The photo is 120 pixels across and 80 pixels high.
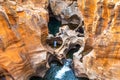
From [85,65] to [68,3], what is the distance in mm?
22251

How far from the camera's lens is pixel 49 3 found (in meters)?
48.0

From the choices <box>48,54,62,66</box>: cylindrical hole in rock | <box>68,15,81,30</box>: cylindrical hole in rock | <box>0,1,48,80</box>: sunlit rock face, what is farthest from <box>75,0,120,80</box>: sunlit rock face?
<box>68,15,81,30</box>: cylindrical hole in rock

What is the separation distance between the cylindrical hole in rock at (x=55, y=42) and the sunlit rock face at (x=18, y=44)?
5.77m

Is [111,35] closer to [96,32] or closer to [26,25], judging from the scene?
[96,32]

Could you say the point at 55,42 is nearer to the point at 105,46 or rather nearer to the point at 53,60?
the point at 53,60

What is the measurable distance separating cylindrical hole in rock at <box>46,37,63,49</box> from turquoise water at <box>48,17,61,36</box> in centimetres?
608

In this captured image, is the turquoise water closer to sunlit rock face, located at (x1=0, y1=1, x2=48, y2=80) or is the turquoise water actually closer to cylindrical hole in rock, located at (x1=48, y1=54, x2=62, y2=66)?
cylindrical hole in rock, located at (x1=48, y1=54, x2=62, y2=66)

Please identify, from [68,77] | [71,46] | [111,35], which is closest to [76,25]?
[71,46]

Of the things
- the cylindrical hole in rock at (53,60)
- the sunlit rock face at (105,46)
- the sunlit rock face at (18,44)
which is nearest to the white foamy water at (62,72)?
the cylindrical hole in rock at (53,60)

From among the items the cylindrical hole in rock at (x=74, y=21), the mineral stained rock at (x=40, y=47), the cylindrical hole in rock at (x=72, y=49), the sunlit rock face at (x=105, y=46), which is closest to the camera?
the sunlit rock face at (x=105, y=46)

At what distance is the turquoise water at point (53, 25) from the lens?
41.6m

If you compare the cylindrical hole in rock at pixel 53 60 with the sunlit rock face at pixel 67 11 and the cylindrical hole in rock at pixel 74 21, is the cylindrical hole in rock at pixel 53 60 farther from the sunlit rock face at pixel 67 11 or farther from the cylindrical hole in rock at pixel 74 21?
the cylindrical hole in rock at pixel 74 21

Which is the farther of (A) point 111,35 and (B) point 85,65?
(B) point 85,65

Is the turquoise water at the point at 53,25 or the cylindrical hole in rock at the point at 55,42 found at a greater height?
the turquoise water at the point at 53,25
